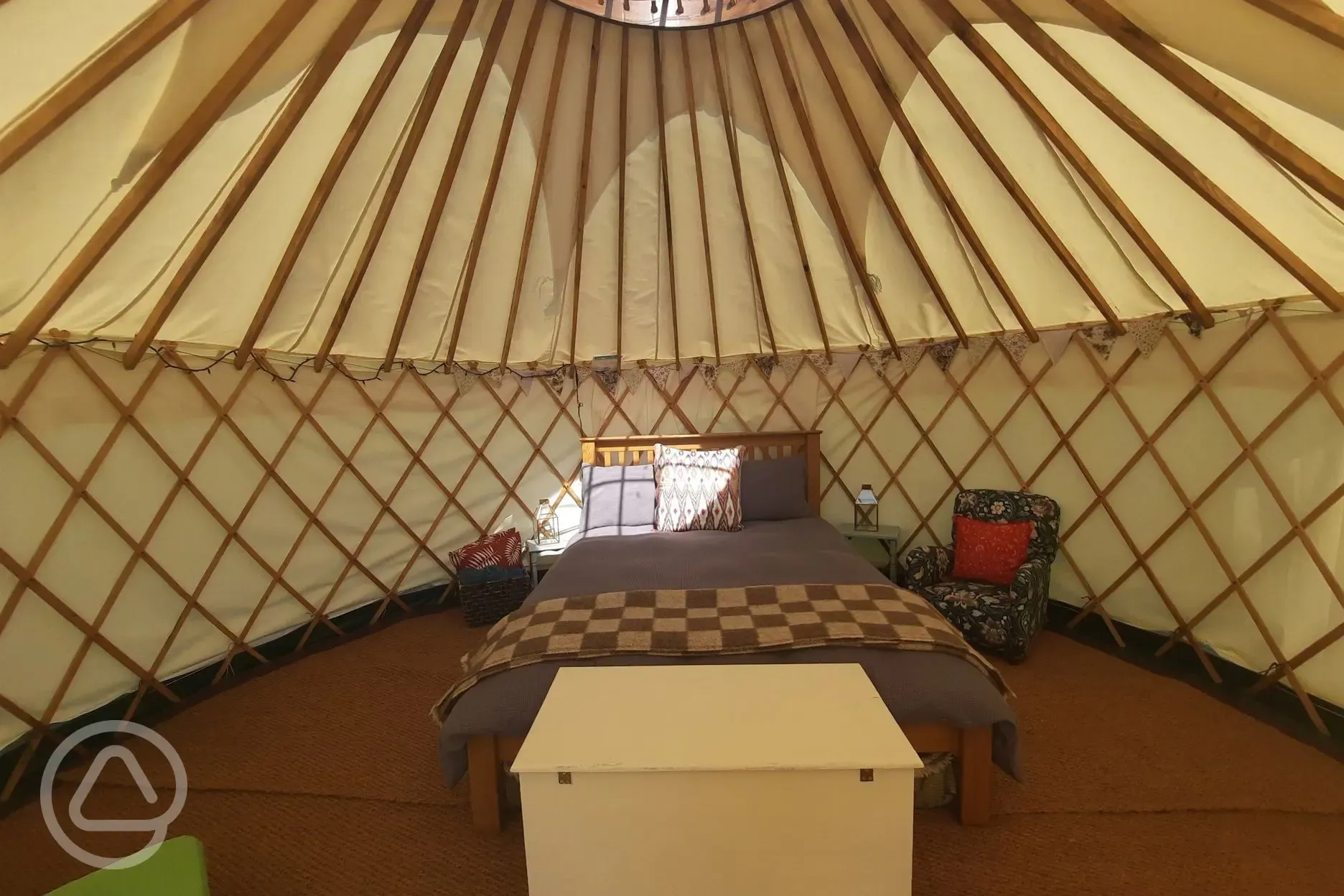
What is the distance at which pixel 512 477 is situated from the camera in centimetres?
399

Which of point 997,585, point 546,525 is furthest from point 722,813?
point 546,525

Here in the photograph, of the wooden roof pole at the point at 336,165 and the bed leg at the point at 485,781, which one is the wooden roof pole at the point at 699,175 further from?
the bed leg at the point at 485,781

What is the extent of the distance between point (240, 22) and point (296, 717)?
8.21 feet

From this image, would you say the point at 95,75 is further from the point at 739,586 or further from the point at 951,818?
the point at 951,818

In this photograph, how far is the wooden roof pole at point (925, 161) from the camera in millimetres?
1915

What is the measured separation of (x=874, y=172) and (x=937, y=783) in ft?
7.06

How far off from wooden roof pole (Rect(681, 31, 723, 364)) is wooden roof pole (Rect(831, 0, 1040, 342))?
56 centimetres

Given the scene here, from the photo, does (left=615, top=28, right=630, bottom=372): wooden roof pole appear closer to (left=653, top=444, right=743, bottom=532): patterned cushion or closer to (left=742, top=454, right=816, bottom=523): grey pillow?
(left=653, top=444, right=743, bottom=532): patterned cushion

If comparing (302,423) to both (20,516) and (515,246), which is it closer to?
(20,516)

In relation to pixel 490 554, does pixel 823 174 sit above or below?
above

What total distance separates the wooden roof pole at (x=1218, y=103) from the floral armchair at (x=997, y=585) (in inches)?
71.6

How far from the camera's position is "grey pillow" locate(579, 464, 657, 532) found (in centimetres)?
360

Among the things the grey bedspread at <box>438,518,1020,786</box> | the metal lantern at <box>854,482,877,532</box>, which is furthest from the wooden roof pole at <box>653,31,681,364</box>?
the metal lantern at <box>854,482,877,532</box>

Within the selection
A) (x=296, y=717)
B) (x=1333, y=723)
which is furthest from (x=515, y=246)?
(x=1333, y=723)
